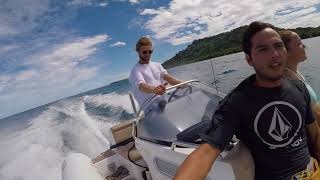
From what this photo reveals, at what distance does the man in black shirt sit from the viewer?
5.40 feet

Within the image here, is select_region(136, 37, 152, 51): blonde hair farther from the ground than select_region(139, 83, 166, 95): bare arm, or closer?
farther from the ground

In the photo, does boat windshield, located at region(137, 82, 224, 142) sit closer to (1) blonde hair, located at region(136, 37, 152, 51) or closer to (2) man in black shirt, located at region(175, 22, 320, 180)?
(2) man in black shirt, located at region(175, 22, 320, 180)

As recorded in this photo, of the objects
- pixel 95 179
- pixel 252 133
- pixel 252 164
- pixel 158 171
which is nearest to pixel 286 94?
pixel 252 133

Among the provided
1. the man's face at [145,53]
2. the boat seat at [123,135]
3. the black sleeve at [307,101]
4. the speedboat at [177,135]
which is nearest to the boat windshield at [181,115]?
the speedboat at [177,135]

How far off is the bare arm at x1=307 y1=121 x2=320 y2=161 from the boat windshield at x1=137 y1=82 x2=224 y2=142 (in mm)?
848

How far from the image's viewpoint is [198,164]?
1.45 m

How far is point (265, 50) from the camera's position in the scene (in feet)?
5.45

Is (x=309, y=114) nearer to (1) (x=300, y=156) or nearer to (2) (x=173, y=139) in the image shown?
(1) (x=300, y=156)

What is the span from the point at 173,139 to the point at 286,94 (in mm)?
1194

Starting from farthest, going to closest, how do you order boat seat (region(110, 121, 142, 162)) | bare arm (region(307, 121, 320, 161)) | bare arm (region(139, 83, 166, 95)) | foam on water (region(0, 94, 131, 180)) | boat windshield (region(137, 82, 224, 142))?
foam on water (region(0, 94, 131, 180)) → boat seat (region(110, 121, 142, 162)) → bare arm (region(139, 83, 166, 95)) → boat windshield (region(137, 82, 224, 142)) → bare arm (region(307, 121, 320, 161))

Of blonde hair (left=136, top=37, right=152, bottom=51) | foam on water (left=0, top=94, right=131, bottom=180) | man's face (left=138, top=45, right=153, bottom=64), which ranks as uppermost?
blonde hair (left=136, top=37, right=152, bottom=51)

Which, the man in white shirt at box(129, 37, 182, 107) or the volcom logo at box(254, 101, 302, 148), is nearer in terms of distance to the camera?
the volcom logo at box(254, 101, 302, 148)

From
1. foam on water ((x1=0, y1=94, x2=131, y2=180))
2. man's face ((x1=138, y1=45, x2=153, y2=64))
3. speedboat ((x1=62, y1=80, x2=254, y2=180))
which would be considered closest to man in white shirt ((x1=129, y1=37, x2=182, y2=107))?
Result: man's face ((x1=138, y1=45, x2=153, y2=64))

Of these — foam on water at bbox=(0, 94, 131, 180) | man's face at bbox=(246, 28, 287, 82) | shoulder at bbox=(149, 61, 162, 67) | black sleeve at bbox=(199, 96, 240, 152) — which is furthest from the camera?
foam on water at bbox=(0, 94, 131, 180)
